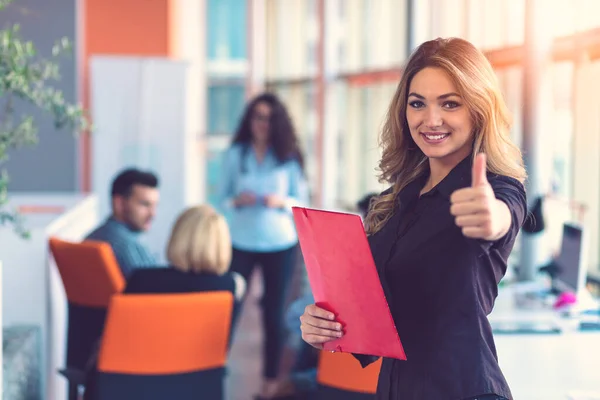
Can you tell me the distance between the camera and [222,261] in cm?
353

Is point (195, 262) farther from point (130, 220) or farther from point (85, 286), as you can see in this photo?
point (130, 220)

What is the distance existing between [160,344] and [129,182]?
1.47m

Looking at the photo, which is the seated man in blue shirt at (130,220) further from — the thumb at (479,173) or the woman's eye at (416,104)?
the thumb at (479,173)

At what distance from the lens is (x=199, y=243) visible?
351cm

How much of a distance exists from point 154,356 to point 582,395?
4.62ft

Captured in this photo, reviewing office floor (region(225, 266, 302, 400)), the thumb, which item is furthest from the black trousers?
the thumb

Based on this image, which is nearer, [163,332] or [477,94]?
[477,94]

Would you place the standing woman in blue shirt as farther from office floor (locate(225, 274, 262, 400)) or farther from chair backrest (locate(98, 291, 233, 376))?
chair backrest (locate(98, 291, 233, 376))

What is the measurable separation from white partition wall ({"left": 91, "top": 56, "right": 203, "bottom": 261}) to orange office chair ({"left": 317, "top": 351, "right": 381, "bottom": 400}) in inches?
160

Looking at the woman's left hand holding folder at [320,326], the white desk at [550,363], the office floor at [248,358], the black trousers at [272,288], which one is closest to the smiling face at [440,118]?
→ the woman's left hand holding folder at [320,326]

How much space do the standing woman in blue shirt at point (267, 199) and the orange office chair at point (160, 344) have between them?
1.84m

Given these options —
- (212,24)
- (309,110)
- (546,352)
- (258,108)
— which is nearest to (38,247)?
(258,108)

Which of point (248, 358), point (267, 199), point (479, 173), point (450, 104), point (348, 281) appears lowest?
point (248, 358)

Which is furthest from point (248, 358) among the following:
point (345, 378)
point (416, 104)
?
point (416, 104)
